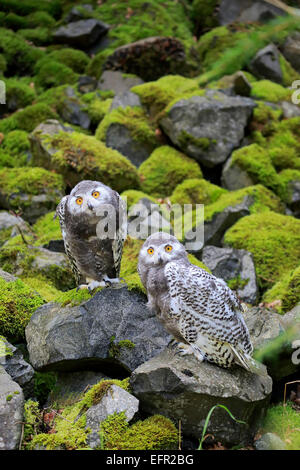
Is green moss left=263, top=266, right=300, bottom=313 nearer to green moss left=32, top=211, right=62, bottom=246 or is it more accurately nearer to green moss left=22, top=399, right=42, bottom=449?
green moss left=22, top=399, right=42, bottom=449

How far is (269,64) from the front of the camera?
10.4 meters

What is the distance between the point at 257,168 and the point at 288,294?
3.37 metres

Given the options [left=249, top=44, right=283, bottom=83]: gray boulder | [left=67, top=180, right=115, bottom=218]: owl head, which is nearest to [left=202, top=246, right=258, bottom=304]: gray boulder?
[left=67, top=180, right=115, bottom=218]: owl head

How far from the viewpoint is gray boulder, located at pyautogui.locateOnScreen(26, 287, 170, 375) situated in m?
4.09

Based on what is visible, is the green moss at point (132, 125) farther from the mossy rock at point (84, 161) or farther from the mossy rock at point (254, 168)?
the mossy rock at point (254, 168)

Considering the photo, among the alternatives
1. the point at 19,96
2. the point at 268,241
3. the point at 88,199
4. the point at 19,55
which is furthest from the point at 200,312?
the point at 19,55

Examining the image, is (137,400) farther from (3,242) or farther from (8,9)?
(8,9)

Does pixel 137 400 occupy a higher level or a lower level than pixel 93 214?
lower

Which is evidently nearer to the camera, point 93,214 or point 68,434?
point 68,434

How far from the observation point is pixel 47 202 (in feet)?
24.3

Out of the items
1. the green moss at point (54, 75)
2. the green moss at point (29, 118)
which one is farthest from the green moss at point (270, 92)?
the green moss at point (29, 118)

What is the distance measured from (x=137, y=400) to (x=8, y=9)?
12.3 meters
